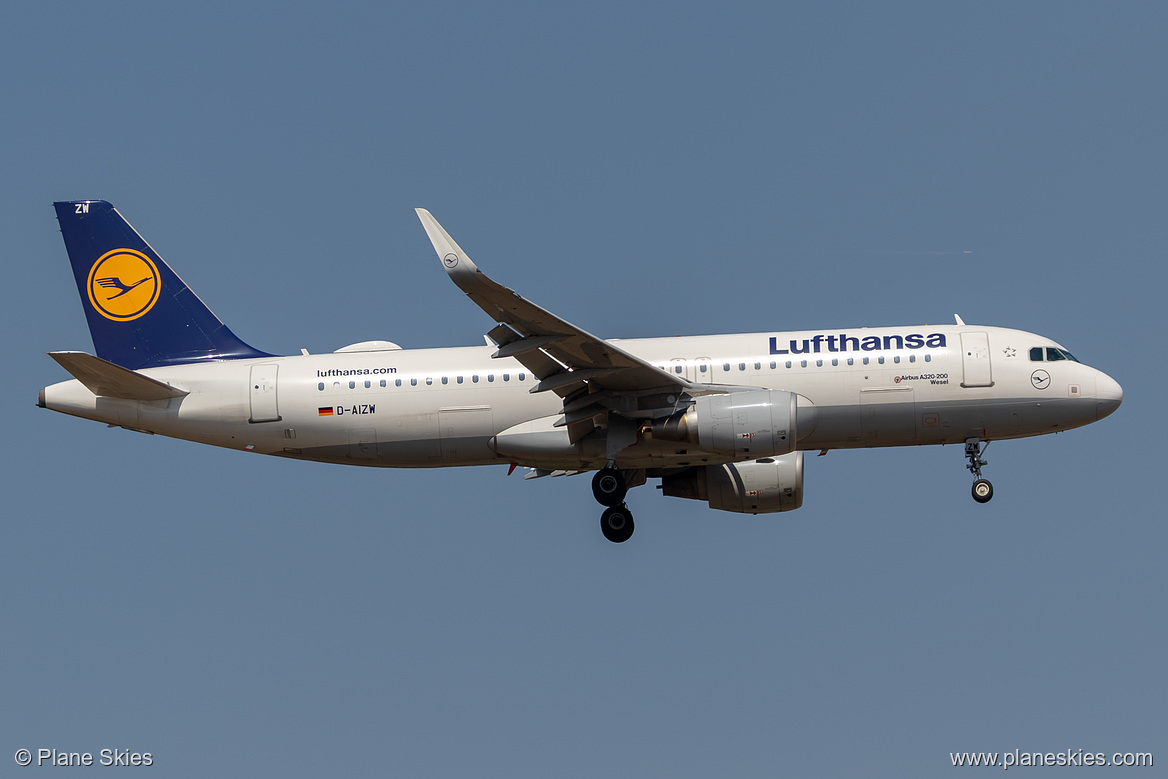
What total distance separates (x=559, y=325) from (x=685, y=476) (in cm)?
795

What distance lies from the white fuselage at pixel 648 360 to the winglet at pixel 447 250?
5.91 metres

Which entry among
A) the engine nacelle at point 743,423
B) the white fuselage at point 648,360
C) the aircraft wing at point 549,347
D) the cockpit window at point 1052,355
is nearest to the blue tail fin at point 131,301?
the white fuselage at point 648,360

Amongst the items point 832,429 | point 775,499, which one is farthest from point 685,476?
point 832,429

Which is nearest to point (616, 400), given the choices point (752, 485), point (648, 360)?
point (648, 360)

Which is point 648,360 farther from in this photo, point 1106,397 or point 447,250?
point 1106,397

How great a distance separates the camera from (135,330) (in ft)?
113

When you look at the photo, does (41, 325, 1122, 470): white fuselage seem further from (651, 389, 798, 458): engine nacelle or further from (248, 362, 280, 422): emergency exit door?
(651, 389, 798, 458): engine nacelle

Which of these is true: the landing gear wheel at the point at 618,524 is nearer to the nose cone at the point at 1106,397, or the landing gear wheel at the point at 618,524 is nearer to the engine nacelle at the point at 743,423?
the engine nacelle at the point at 743,423

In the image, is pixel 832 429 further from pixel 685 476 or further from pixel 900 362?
pixel 685 476

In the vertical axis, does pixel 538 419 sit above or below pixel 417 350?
below

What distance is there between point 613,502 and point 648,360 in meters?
3.56

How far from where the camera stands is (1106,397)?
1261 inches

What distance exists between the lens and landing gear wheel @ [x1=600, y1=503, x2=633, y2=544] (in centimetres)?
3222

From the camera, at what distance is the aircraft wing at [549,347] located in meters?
26.0
